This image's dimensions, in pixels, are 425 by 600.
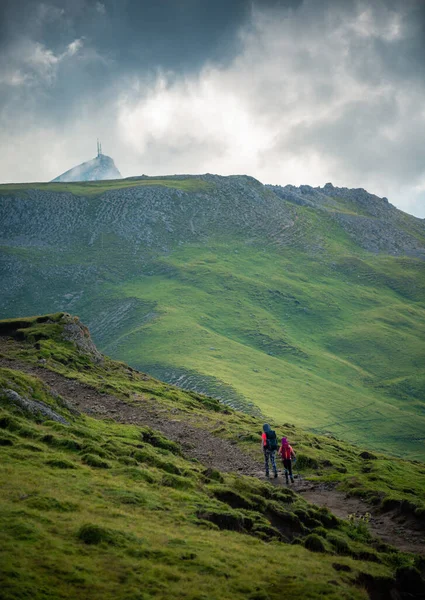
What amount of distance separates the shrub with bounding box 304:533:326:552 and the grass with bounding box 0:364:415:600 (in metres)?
0.07

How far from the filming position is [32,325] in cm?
8506

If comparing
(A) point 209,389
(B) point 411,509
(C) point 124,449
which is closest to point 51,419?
(C) point 124,449

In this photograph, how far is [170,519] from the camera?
1105 inches

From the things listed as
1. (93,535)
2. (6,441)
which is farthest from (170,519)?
(6,441)

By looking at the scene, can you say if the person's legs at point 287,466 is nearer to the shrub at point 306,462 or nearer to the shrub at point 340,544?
the shrub at point 306,462

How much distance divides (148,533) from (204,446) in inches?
1244

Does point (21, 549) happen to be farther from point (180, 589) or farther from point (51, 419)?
point (51, 419)

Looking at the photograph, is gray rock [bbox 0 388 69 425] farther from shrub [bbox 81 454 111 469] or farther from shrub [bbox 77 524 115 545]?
shrub [bbox 77 524 115 545]

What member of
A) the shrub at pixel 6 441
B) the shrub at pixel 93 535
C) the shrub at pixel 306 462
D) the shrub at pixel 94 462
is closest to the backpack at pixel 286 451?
the shrub at pixel 306 462

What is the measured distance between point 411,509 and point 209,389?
13539 cm

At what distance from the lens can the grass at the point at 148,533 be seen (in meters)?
21.0

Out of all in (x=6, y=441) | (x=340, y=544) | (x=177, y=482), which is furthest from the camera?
(x=177, y=482)

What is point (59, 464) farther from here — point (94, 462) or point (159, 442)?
point (159, 442)

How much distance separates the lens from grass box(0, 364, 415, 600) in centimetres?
2097
